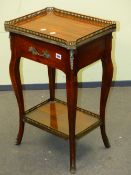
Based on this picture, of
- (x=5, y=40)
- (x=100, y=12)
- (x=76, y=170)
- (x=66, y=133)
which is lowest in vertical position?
(x=76, y=170)

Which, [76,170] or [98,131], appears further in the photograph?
[98,131]

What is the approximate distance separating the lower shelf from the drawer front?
16.4 inches

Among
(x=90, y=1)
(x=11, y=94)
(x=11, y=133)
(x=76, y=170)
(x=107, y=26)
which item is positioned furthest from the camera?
(x=11, y=94)

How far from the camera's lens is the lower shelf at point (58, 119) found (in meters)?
2.13

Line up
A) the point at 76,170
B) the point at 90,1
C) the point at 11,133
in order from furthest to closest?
the point at 90,1, the point at 11,133, the point at 76,170

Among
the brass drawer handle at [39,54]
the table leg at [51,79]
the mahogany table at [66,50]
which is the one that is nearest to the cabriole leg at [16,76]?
the mahogany table at [66,50]

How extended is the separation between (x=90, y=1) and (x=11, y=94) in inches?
33.0

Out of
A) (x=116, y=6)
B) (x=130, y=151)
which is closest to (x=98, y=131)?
(x=130, y=151)

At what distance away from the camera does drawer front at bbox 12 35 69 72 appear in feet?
5.90

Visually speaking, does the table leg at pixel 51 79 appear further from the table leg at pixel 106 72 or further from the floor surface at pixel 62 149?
the table leg at pixel 106 72

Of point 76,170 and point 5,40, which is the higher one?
point 5,40

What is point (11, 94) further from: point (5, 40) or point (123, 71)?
point (123, 71)

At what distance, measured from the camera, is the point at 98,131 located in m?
2.42

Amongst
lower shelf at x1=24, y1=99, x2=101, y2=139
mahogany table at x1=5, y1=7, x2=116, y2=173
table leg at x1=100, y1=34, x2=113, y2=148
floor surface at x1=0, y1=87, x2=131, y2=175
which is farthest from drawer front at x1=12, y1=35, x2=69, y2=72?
floor surface at x1=0, y1=87, x2=131, y2=175
